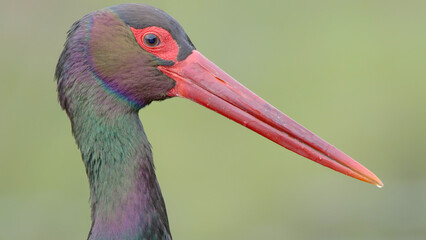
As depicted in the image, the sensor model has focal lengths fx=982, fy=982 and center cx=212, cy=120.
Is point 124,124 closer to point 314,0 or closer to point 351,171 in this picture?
point 351,171

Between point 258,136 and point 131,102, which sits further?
point 258,136

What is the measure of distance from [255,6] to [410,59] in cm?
144

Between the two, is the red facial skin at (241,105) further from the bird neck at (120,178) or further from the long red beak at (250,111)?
the bird neck at (120,178)

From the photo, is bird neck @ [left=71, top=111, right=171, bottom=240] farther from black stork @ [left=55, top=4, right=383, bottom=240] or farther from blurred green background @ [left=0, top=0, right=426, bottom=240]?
blurred green background @ [left=0, top=0, right=426, bottom=240]

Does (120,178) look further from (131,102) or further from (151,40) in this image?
(151,40)

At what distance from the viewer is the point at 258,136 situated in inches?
286

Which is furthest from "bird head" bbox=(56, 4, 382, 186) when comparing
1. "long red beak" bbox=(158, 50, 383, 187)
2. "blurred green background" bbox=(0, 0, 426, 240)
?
"blurred green background" bbox=(0, 0, 426, 240)

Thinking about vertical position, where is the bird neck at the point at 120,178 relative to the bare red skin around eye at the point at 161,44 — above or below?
below

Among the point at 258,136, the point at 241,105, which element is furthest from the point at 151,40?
the point at 258,136

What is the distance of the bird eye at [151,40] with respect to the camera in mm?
3355

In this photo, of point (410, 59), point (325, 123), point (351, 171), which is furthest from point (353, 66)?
point (351, 171)

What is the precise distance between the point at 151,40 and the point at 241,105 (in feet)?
1.26

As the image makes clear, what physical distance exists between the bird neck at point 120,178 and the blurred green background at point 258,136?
2.81 m

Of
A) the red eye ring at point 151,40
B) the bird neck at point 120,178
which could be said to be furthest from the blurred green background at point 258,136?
the red eye ring at point 151,40
